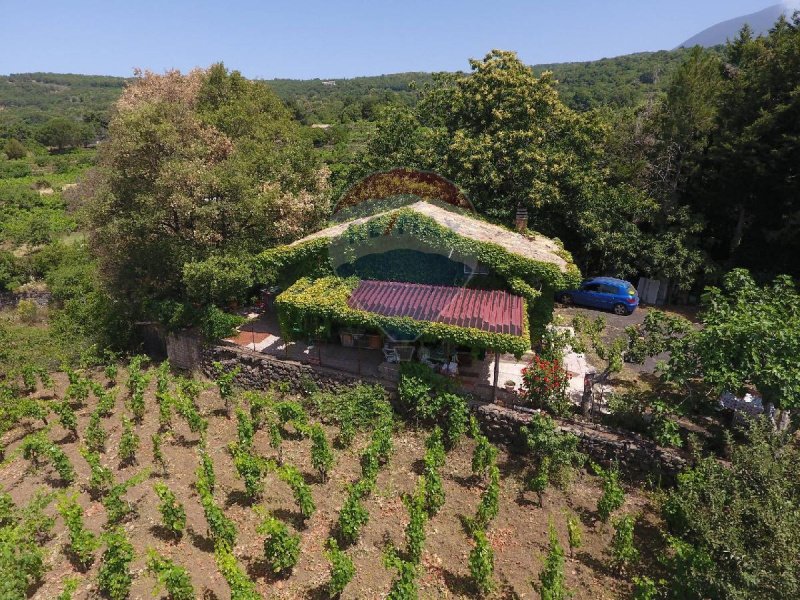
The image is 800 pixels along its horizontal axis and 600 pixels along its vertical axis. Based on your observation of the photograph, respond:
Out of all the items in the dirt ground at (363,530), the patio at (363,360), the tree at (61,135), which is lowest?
the dirt ground at (363,530)

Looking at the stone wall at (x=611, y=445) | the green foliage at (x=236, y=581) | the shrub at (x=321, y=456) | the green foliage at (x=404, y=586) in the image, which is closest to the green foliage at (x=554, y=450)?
the stone wall at (x=611, y=445)

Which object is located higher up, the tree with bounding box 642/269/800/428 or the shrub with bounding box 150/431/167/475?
the tree with bounding box 642/269/800/428

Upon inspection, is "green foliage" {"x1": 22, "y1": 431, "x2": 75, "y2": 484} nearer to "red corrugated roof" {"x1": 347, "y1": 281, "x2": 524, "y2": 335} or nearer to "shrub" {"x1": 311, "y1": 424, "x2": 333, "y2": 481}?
"shrub" {"x1": 311, "y1": 424, "x2": 333, "y2": 481}

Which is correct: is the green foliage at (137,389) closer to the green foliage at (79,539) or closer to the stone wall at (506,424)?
the stone wall at (506,424)

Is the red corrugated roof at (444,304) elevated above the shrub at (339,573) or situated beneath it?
elevated above

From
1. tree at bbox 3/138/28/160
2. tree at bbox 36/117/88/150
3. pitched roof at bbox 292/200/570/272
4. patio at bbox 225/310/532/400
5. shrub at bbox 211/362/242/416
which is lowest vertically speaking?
shrub at bbox 211/362/242/416

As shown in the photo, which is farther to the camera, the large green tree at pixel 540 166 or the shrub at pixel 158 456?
the large green tree at pixel 540 166

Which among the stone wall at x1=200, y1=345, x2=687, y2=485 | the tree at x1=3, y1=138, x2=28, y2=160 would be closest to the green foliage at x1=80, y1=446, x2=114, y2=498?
the stone wall at x1=200, y1=345, x2=687, y2=485
